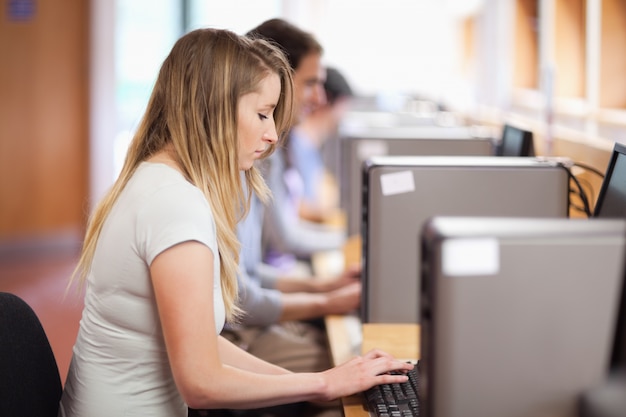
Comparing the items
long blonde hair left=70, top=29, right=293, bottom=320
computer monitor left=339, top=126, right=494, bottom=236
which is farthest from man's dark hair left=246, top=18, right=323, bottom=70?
long blonde hair left=70, top=29, right=293, bottom=320

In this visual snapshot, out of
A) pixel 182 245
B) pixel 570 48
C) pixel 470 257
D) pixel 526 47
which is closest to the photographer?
pixel 470 257

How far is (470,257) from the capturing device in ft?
3.01

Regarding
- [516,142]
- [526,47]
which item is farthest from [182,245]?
[526,47]

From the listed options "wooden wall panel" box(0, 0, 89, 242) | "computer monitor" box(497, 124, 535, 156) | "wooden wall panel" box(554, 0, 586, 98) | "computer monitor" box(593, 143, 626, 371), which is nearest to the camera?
"computer monitor" box(593, 143, 626, 371)

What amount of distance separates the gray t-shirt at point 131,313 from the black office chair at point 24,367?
0.14 feet

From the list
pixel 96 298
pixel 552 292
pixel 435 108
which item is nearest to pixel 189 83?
pixel 96 298

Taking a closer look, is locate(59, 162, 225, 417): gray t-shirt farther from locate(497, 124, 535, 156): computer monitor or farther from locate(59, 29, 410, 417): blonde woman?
locate(497, 124, 535, 156): computer monitor

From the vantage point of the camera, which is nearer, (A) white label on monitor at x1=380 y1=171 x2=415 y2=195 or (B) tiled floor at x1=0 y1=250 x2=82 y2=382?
(A) white label on monitor at x1=380 y1=171 x2=415 y2=195

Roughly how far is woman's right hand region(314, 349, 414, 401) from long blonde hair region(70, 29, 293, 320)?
0.73 feet

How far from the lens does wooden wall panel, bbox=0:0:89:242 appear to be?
18.8ft

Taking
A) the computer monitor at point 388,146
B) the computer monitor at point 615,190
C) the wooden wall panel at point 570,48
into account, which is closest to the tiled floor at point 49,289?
the computer monitor at point 388,146

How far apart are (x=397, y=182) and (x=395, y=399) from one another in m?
0.62

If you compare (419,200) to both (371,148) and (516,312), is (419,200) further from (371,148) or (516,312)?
(371,148)

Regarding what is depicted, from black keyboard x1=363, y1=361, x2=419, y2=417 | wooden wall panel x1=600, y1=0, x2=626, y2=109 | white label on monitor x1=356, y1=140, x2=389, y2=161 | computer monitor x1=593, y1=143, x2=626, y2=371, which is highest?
wooden wall panel x1=600, y1=0, x2=626, y2=109
